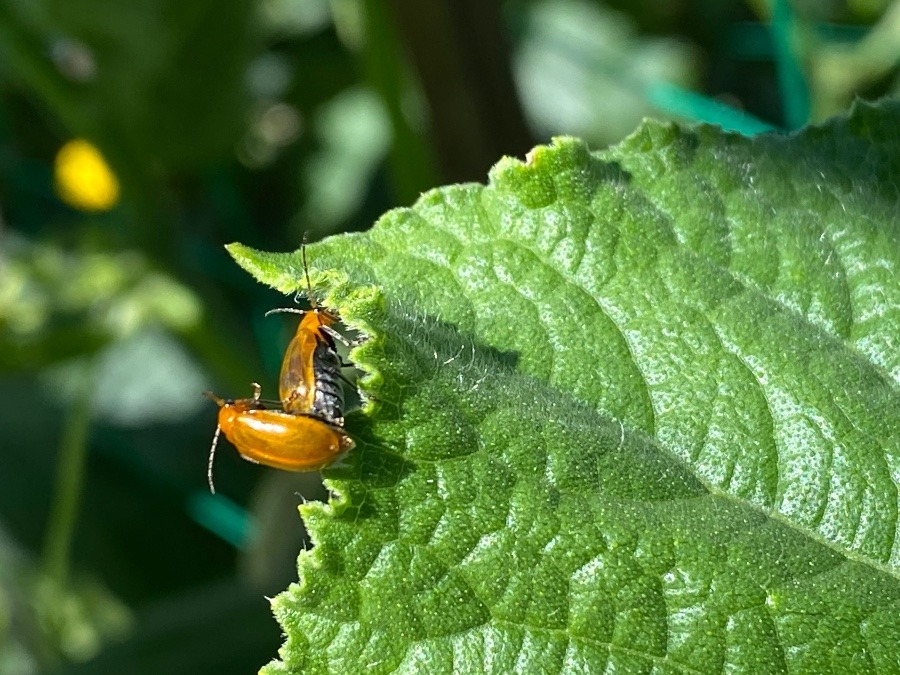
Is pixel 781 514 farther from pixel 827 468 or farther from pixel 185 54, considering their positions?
pixel 185 54

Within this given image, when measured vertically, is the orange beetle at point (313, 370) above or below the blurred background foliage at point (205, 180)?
below

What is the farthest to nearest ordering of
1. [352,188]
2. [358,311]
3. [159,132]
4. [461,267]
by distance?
1. [352,188]
2. [159,132]
3. [461,267]
4. [358,311]

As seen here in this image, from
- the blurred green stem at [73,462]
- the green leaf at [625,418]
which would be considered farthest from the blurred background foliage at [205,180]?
the green leaf at [625,418]

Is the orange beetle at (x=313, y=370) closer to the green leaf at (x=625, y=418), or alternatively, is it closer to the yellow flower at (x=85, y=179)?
the green leaf at (x=625, y=418)

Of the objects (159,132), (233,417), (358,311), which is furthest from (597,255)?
→ (159,132)

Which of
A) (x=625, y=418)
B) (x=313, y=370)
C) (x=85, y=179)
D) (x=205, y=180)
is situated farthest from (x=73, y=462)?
(x=625, y=418)

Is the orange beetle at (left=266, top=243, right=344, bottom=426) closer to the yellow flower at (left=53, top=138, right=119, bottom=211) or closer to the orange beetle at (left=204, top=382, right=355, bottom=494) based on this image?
the orange beetle at (left=204, top=382, right=355, bottom=494)
